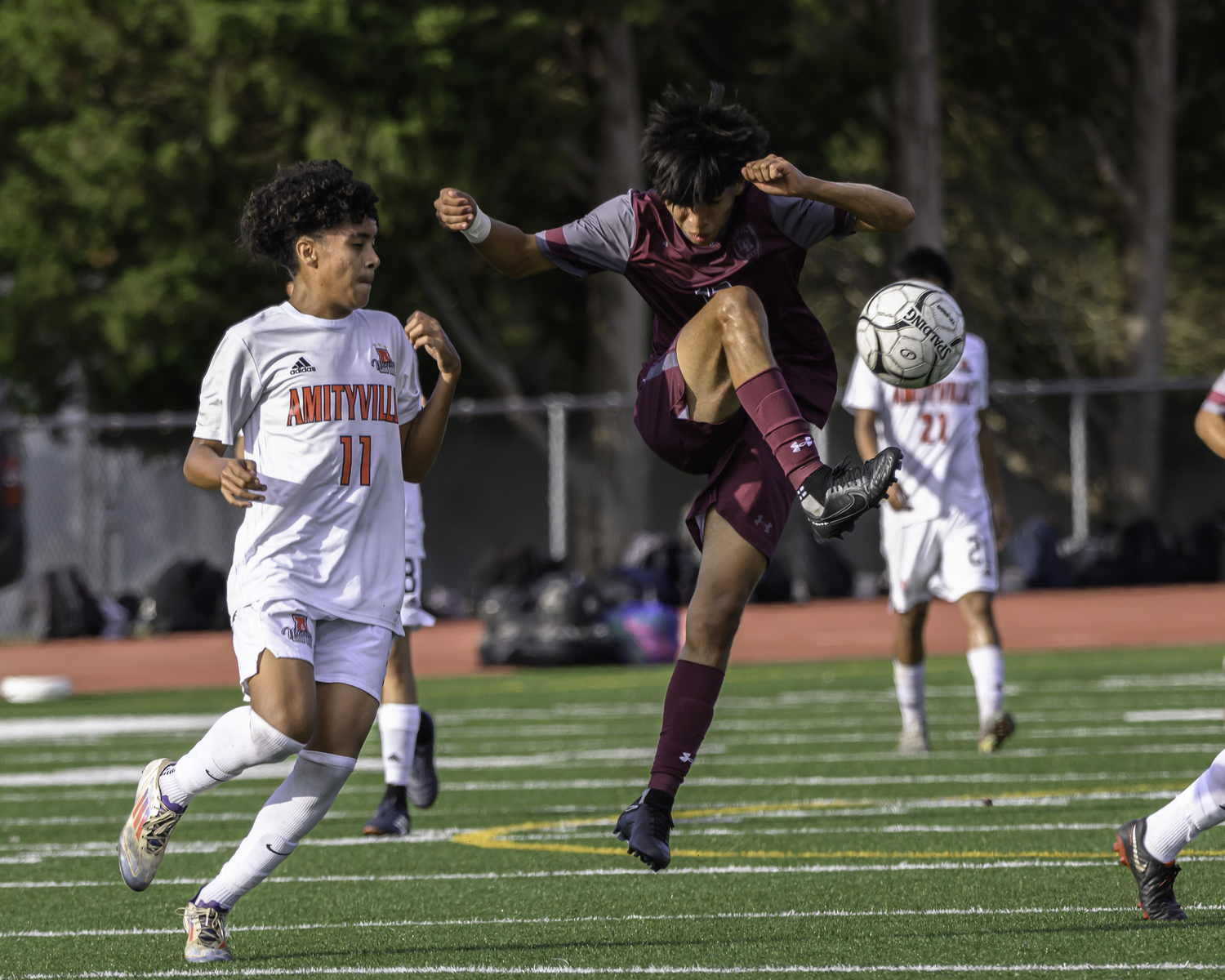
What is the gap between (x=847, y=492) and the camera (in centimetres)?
508

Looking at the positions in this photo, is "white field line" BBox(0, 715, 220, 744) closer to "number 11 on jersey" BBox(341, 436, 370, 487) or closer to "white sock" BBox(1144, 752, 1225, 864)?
"number 11 on jersey" BBox(341, 436, 370, 487)

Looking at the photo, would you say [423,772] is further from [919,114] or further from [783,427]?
[919,114]

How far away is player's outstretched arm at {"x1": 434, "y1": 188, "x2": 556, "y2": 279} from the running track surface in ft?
37.5

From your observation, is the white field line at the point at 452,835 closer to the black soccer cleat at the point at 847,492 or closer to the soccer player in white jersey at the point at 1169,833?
the soccer player in white jersey at the point at 1169,833

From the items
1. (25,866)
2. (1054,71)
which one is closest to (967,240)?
(1054,71)

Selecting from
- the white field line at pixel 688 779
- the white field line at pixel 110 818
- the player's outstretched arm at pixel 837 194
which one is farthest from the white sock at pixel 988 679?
the player's outstretched arm at pixel 837 194

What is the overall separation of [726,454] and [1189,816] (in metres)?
1.80

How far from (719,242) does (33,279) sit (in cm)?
1723

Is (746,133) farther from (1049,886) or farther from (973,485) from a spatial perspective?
(973,485)

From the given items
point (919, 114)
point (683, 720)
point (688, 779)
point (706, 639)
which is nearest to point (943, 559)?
point (688, 779)

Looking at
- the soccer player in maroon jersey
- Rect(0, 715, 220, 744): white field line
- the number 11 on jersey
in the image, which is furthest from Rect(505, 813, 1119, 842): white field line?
Rect(0, 715, 220, 744): white field line

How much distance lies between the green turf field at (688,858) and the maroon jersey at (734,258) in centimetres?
160

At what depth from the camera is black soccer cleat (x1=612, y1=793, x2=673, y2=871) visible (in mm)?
5035

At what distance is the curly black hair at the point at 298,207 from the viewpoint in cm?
502
